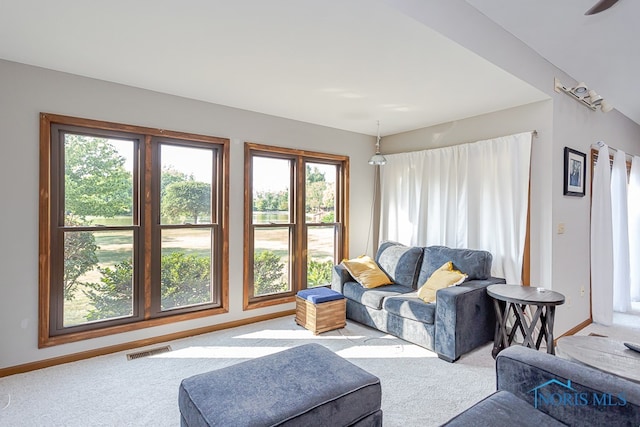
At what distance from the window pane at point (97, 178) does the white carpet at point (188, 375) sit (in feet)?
4.27

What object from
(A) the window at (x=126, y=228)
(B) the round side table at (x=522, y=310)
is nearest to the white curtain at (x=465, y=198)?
(B) the round side table at (x=522, y=310)

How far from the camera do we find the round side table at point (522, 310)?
2.61 metres

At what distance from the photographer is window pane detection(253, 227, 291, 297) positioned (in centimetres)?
398

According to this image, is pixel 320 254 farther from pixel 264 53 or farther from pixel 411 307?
pixel 264 53

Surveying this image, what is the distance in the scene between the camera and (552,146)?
124 inches

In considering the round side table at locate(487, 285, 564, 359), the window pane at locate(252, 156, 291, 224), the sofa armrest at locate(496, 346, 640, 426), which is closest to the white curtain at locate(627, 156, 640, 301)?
the round side table at locate(487, 285, 564, 359)

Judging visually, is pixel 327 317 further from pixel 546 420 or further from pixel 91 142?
pixel 91 142

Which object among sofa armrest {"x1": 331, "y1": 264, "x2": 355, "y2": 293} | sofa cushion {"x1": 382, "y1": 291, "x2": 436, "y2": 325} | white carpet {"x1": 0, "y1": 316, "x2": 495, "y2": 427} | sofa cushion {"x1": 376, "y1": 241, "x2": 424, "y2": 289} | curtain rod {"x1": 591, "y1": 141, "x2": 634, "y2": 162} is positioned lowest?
white carpet {"x1": 0, "y1": 316, "x2": 495, "y2": 427}

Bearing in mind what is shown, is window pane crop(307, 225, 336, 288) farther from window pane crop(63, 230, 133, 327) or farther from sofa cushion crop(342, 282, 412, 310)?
window pane crop(63, 230, 133, 327)

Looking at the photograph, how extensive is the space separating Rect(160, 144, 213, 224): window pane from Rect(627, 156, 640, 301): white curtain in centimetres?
580

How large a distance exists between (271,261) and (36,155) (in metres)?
2.48

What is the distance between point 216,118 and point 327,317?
248cm

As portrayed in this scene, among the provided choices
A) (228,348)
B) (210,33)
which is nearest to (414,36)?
(210,33)

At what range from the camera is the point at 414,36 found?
2102mm
